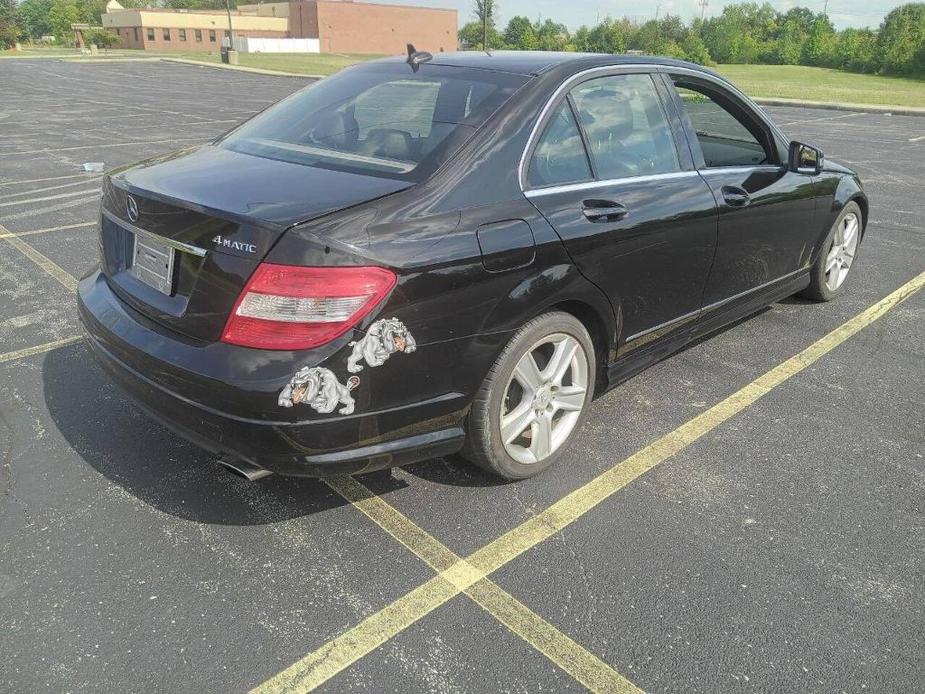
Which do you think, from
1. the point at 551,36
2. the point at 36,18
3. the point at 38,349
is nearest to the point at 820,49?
the point at 551,36

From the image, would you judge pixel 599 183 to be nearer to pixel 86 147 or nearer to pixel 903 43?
pixel 86 147

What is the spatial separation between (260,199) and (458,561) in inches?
57.6

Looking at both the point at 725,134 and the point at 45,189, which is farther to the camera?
the point at 45,189

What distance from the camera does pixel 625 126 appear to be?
134 inches

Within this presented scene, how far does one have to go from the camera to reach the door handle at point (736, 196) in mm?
3785

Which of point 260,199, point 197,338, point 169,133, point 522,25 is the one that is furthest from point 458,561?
point 522,25

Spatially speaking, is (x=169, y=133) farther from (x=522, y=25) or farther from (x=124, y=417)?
(x=522, y=25)

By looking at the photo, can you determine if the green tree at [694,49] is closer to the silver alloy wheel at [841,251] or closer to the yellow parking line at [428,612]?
the silver alloy wheel at [841,251]

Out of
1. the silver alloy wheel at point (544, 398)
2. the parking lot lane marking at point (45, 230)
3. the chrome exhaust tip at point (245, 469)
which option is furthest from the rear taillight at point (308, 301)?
the parking lot lane marking at point (45, 230)

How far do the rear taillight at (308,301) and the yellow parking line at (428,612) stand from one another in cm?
91

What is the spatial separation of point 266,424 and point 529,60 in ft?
6.77

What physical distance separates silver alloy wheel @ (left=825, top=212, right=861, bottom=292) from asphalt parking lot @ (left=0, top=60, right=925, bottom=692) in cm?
101

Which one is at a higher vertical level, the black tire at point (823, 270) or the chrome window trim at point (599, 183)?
the chrome window trim at point (599, 183)

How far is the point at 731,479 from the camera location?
3.18m
